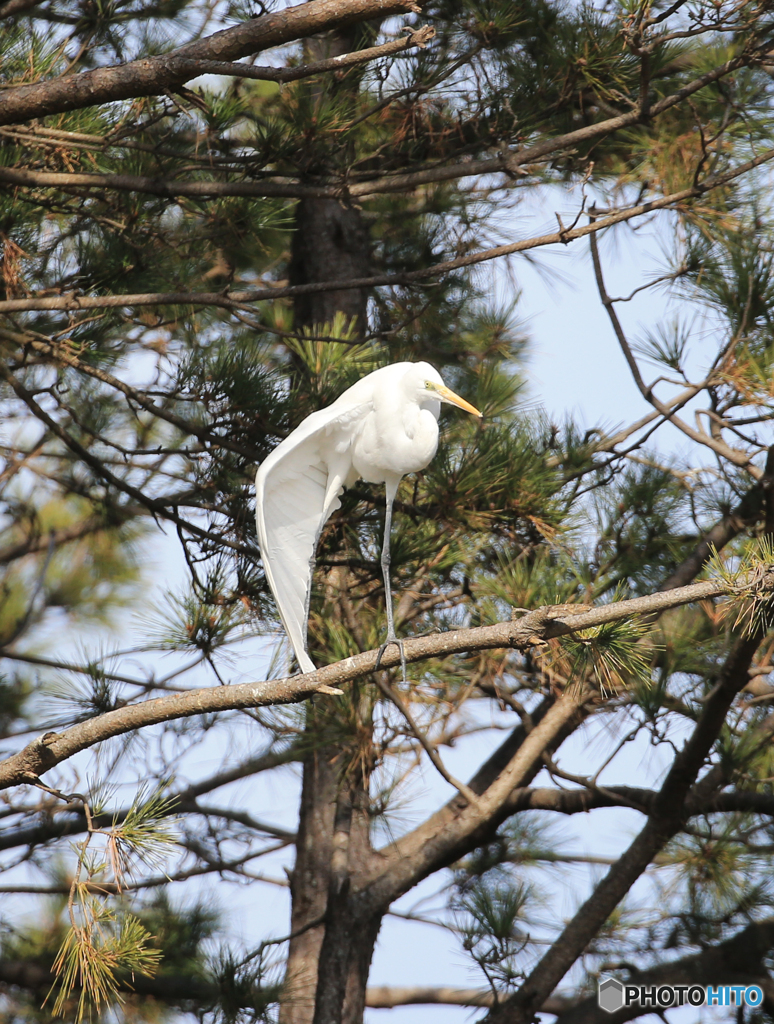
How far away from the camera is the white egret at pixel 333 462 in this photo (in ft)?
4.95

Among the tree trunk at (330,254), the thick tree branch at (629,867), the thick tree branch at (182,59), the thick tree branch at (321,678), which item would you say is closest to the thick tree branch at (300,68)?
the thick tree branch at (182,59)

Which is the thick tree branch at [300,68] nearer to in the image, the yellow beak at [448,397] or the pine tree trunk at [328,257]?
the yellow beak at [448,397]

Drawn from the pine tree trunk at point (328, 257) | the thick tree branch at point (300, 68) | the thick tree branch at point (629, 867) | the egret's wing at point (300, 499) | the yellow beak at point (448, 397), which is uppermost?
the pine tree trunk at point (328, 257)

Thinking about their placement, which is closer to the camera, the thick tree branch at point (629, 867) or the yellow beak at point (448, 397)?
the yellow beak at point (448, 397)

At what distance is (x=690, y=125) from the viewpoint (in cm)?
230

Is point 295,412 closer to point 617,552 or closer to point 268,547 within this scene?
point 268,547

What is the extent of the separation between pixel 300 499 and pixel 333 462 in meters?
0.08

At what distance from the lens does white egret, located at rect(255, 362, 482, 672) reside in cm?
151

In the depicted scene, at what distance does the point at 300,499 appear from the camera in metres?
1.62

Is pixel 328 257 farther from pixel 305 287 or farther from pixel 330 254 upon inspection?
pixel 305 287

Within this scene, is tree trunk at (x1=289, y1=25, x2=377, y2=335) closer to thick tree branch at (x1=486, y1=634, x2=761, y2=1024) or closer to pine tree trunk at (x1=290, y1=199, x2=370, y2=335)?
pine tree trunk at (x1=290, y1=199, x2=370, y2=335)

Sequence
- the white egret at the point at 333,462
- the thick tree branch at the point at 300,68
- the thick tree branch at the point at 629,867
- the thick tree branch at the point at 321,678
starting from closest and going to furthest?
the thick tree branch at the point at 321,678 → the thick tree branch at the point at 300,68 → the white egret at the point at 333,462 → the thick tree branch at the point at 629,867

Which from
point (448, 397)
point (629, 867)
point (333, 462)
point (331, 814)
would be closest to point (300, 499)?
point (333, 462)

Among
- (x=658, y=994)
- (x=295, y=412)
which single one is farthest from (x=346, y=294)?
(x=658, y=994)
